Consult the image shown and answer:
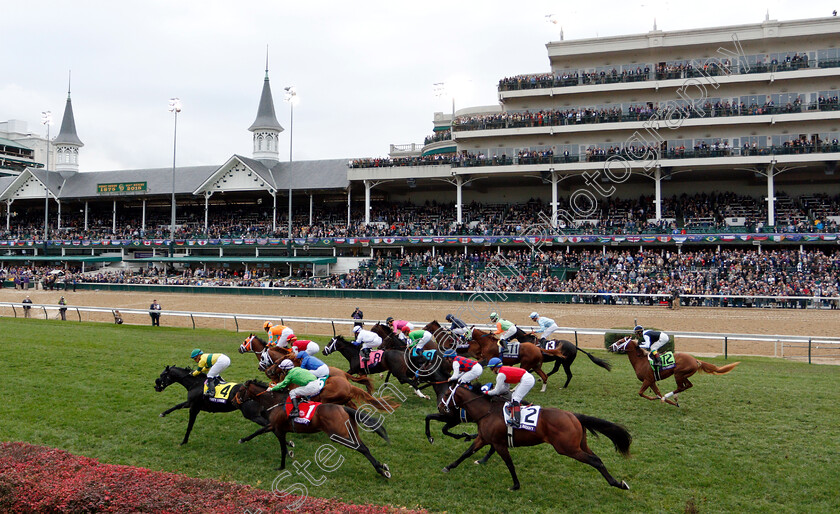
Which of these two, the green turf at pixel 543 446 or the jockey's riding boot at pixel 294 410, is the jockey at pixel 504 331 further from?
the jockey's riding boot at pixel 294 410

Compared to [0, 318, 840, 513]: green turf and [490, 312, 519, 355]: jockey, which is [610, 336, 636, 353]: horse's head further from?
[490, 312, 519, 355]: jockey

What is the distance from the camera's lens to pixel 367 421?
22.0 feet

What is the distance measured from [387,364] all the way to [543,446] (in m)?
3.20

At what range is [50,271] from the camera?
37.4 metres

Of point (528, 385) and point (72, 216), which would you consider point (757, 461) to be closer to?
point (528, 385)

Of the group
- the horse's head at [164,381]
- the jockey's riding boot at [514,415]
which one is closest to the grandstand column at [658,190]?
the jockey's riding boot at [514,415]

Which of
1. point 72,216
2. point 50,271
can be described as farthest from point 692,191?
point 72,216

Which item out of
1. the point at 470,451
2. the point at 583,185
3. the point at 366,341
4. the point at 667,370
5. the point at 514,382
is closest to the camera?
the point at 470,451

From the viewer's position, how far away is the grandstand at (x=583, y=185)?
28.9 m

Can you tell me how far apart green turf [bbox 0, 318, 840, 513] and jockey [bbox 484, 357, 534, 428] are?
0.80 metres

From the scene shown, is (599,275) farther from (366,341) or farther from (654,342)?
(366,341)

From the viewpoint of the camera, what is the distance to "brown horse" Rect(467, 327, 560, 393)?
9.36m

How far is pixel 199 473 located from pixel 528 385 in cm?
378

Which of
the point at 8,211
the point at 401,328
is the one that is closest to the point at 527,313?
the point at 401,328
